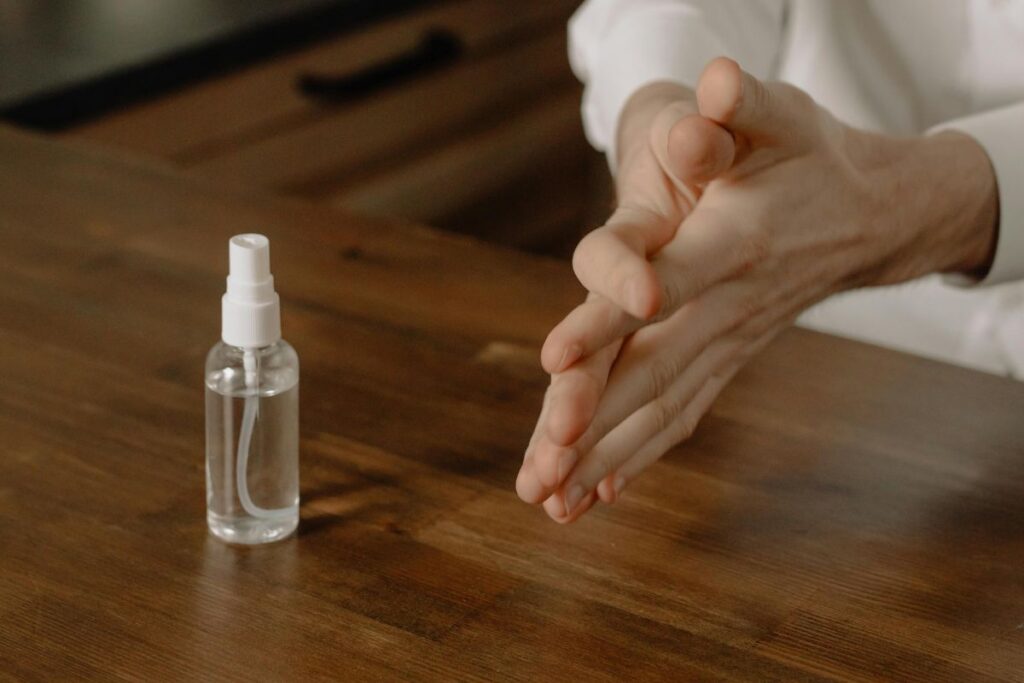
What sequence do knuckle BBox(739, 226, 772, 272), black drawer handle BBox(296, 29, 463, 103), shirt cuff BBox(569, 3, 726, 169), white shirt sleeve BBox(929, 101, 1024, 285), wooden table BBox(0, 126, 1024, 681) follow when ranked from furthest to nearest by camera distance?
black drawer handle BBox(296, 29, 463, 103), shirt cuff BBox(569, 3, 726, 169), white shirt sleeve BBox(929, 101, 1024, 285), knuckle BBox(739, 226, 772, 272), wooden table BBox(0, 126, 1024, 681)

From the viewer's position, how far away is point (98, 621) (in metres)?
0.62

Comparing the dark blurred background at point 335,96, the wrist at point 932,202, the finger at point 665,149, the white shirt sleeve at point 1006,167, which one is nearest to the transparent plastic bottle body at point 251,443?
the finger at point 665,149

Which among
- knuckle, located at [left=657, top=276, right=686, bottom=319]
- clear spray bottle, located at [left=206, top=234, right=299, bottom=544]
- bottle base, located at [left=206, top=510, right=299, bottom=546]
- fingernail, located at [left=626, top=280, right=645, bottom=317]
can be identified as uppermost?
fingernail, located at [left=626, top=280, right=645, bottom=317]

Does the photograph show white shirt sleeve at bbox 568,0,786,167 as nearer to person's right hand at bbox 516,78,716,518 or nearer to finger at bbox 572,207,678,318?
person's right hand at bbox 516,78,716,518

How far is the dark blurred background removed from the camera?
1.59 metres

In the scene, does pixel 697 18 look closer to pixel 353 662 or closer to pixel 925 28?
pixel 925 28

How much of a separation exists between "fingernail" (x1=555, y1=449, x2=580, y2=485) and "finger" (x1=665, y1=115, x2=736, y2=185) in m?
0.15

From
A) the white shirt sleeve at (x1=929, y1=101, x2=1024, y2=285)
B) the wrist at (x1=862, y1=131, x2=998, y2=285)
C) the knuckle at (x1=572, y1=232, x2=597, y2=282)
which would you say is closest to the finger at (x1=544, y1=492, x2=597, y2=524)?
the knuckle at (x1=572, y1=232, x2=597, y2=282)

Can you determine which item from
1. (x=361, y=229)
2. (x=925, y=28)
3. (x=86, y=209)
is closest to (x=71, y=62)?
(x=86, y=209)

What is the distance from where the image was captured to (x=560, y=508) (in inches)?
26.0

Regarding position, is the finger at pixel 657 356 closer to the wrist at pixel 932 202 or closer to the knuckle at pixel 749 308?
the knuckle at pixel 749 308

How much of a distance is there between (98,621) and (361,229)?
0.49 metres

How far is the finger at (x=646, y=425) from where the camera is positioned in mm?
665

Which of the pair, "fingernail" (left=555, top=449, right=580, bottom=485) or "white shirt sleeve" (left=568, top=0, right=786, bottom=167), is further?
"white shirt sleeve" (left=568, top=0, right=786, bottom=167)
